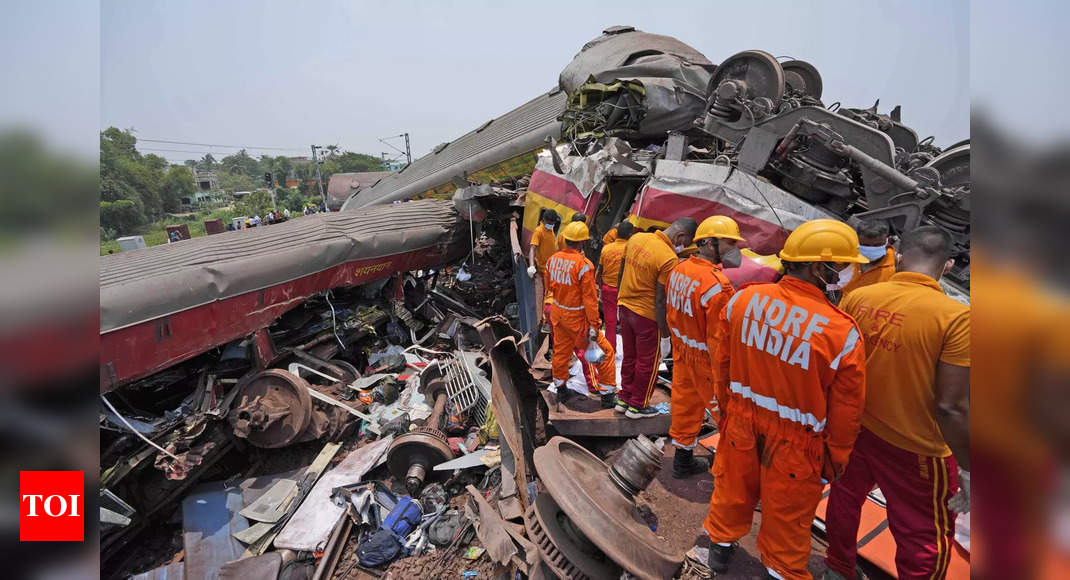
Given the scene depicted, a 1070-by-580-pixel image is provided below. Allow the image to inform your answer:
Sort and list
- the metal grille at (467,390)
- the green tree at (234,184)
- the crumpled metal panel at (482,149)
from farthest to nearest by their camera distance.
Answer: the green tree at (234,184)
the crumpled metal panel at (482,149)
the metal grille at (467,390)

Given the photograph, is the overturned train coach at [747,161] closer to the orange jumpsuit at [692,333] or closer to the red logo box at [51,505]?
the orange jumpsuit at [692,333]

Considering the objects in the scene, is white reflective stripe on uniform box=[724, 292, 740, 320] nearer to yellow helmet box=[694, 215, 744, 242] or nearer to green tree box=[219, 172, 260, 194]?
yellow helmet box=[694, 215, 744, 242]

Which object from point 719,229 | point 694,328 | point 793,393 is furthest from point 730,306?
point 719,229

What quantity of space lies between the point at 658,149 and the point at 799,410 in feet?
17.5

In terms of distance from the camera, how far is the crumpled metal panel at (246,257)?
4332mm

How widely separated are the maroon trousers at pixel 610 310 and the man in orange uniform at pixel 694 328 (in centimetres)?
147

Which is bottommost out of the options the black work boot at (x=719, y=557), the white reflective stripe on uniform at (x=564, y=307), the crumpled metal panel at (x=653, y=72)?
the black work boot at (x=719, y=557)

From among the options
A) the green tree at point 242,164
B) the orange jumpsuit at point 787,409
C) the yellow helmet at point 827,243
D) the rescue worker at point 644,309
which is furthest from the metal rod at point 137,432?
the green tree at point 242,164

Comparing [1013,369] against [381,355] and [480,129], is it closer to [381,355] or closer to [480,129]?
[381,355]

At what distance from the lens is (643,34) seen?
11.8 meters

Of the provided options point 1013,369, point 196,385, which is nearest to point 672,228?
point 1013,369

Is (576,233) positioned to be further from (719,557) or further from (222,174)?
A: (222,174)

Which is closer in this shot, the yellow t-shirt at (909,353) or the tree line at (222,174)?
the yellow t-shirt at (909,353)

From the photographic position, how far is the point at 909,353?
6.23 feet
